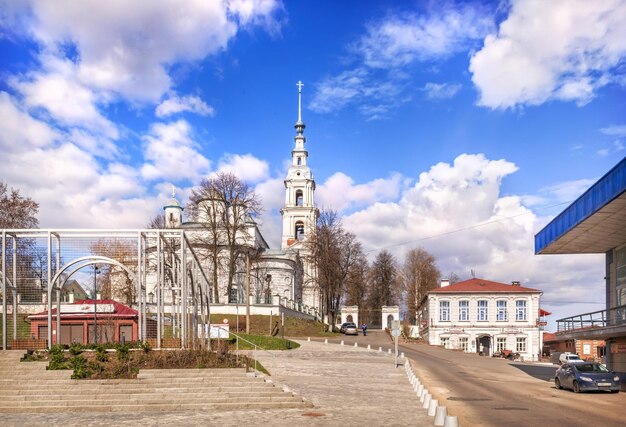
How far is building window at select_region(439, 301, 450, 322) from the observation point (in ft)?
214

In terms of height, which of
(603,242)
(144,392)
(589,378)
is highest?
(603,242)

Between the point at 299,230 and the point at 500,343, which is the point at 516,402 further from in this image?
the point at 299,230

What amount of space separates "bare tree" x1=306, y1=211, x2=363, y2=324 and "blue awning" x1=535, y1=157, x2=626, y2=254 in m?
39.8

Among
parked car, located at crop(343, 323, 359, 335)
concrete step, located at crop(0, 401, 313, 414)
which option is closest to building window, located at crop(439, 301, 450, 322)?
parked car, located at crop(343, 323, 359, 335)

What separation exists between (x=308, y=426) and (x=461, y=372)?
22419mm

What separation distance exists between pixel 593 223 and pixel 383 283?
77183 millimetres

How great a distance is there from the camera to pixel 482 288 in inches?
2576

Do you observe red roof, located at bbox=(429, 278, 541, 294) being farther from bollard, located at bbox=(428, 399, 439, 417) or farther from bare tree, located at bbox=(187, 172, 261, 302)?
bollard, located at bbox=(428, 399, 439, 417)

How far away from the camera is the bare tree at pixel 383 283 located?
103 m

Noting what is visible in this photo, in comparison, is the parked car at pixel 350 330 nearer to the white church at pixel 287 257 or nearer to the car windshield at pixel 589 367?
the white church at pixel 287 257

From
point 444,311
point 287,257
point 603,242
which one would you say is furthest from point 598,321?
point 287,257

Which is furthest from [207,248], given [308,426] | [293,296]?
[308,426]

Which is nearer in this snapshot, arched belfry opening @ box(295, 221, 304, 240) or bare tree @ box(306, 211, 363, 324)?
bare tree @ box(306, 211, 363, 324)

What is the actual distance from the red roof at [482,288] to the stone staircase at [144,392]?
48114 mm
